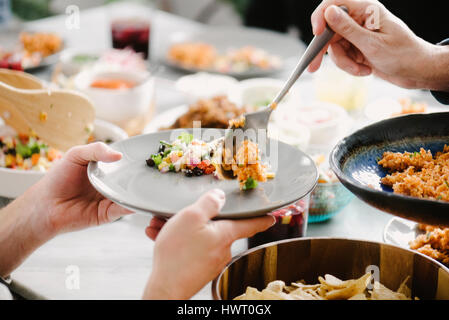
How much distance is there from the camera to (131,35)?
2.99 m

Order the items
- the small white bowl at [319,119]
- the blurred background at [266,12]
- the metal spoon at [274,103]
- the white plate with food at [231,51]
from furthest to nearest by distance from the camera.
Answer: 1. the blurred background at [266,12]
2. the white plate with food at [231,51]
3. the small white bowl at [319,119]
4. the metal spoon at [274,103]

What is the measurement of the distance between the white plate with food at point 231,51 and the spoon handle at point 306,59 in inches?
55.1

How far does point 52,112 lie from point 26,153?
0.24 m

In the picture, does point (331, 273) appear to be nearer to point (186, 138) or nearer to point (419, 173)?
point (419, 173)

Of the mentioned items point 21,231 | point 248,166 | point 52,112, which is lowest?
point 21,231

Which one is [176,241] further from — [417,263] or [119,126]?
[119,126]

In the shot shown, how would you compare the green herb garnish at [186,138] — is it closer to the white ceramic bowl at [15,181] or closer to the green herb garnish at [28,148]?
the white ceramic bowl at [15,181]

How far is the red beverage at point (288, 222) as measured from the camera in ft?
4.90

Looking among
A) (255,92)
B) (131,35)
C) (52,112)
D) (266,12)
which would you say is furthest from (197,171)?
(266,12)

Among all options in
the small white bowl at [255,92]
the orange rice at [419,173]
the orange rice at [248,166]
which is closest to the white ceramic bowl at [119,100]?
the small white bowl at [255,92]

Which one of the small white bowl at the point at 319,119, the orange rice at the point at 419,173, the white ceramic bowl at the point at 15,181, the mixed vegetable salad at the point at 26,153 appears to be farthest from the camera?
the small white bowl at the point at 319,119

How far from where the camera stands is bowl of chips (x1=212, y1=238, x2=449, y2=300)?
1081 millimetres

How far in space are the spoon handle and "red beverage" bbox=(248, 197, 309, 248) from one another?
31 cm
